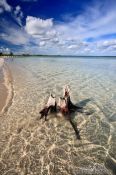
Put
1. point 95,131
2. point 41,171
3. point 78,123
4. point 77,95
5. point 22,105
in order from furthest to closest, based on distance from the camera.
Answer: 1. point 77,95
2. point 22,105
3. point 78,123
4. point 95,131
5. point 41,171

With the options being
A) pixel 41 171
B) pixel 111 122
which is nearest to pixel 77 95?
pixel 111 122

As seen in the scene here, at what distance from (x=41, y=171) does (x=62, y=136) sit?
89.4 inches

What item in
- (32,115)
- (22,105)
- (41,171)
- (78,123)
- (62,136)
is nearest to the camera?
(41,171)

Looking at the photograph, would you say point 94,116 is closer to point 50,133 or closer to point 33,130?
point 50,133

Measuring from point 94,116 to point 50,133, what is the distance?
11.9ft

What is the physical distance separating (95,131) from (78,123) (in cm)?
114

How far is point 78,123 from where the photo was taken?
833 cm

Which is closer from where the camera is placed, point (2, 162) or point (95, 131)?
point (2, 162)

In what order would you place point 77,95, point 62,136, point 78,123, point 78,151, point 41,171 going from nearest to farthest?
1. point 41,171
2. point 78,151
3. point 62,136
4. point 78,123
5. point 77,95

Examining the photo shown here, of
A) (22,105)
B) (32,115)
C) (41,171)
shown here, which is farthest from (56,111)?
(41,171)

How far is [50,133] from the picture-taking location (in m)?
7.25

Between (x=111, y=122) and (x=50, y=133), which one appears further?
(x=111, y=122)

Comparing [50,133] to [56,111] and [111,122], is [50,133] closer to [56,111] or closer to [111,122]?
[56,111]

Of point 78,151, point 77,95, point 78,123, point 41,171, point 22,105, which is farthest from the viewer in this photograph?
point 77,95
